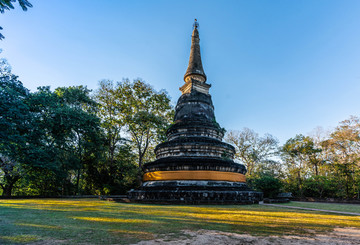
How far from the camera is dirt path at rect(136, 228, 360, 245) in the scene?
3.77 meters

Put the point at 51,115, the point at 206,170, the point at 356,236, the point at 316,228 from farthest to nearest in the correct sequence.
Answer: the point at 51,115, the point at 206,170, the point at 316,228, the point at 356,236

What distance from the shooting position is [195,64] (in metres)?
22.9

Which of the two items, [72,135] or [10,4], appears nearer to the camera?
[10,4]

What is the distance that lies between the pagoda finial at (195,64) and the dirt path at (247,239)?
1933cm

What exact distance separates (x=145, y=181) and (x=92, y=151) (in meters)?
7.89

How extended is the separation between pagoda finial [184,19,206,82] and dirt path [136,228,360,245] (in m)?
19.3

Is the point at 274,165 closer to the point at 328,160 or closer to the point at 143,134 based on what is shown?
the point at 328,160

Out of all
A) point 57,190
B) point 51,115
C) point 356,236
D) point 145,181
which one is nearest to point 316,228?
point 356,236

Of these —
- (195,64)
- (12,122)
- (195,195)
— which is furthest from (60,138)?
(195,64)

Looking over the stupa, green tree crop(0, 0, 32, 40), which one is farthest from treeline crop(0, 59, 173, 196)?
green tree crop(0, 0, 32, 40)

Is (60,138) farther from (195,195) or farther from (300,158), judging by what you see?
(300,158)

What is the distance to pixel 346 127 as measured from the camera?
24422 millimetres

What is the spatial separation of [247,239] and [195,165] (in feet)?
33.6

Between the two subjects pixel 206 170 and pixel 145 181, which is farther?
pixel 145 181
